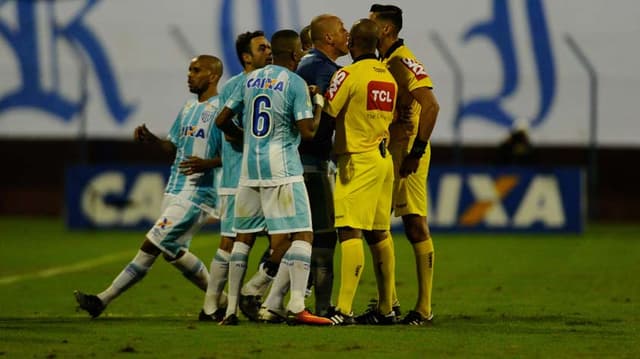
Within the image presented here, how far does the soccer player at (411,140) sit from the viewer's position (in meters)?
10.5

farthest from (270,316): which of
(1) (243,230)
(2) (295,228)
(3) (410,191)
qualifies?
(3) (410,191)

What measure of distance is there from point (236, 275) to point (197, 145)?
4.30 ft

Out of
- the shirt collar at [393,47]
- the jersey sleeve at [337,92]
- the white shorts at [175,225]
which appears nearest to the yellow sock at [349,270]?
the jersey sleeve at [337,92]

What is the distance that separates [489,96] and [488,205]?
4.00 meters

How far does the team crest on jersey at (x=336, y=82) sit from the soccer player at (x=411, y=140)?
504 millimetres

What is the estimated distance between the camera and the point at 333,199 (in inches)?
427

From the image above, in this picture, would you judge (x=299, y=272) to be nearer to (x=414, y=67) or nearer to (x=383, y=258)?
(x=383, y=258)

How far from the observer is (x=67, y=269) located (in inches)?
666

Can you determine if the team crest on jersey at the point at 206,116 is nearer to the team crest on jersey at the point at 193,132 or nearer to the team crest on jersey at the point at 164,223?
the team crest on jersey at the point at 193,132

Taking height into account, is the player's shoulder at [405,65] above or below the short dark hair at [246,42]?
below

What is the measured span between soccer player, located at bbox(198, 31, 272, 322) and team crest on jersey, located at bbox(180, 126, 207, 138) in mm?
157

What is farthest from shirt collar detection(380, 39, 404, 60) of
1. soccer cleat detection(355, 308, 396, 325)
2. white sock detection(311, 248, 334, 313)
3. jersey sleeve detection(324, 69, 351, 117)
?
soccer cleat detection(355, 308, 396, 325)

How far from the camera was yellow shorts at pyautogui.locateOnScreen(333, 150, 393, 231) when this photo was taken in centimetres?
1037

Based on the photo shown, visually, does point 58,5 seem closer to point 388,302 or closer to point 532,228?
point 532,228
